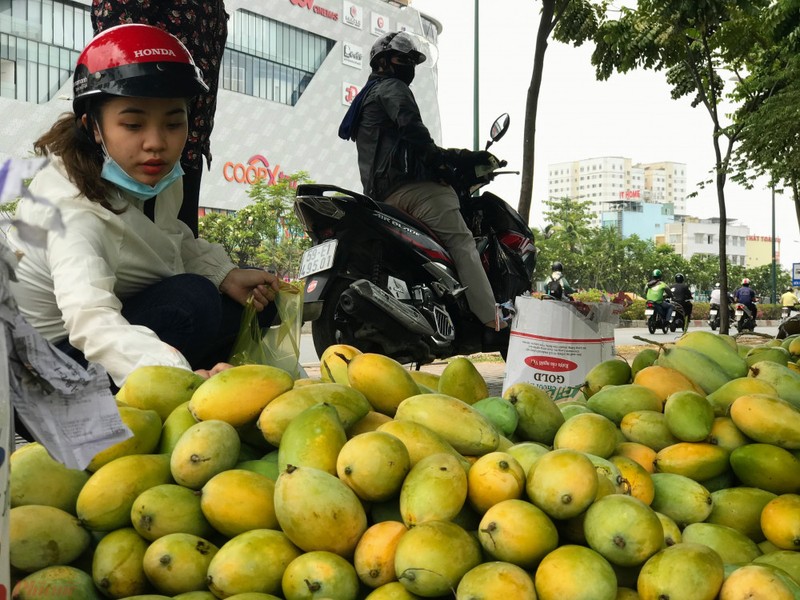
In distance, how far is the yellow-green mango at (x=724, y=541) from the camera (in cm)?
130

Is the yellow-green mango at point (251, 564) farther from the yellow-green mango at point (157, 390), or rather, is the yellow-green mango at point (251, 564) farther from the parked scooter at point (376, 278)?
the parked scooter at point (376, 278)

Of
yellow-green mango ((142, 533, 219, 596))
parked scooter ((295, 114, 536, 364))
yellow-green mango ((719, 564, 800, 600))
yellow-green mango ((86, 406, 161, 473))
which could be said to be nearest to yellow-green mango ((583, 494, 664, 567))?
yellow-green mango ((719, 564, 800, 600))

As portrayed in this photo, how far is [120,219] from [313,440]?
153 cm

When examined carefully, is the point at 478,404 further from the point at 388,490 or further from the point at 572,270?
the point at 572,270

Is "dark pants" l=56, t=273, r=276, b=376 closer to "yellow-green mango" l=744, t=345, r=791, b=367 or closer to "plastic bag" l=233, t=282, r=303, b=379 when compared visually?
"plastic bag" l=233, t=282, r=303, b=379

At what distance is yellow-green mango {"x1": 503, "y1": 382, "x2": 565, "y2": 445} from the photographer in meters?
1.71

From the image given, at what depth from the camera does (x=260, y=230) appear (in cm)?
3083

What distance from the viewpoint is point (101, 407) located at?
3.59ft

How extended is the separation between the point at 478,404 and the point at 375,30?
5951 centimetres

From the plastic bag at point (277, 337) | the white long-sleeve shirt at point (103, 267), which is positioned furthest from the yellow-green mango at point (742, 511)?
the plastic bag at point (277, 337)

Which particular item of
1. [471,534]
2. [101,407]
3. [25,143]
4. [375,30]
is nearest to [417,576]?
[471,534]

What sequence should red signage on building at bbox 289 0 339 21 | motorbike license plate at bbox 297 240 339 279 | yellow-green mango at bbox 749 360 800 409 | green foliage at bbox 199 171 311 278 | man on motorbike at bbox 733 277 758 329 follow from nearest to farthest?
yellow-green mango at bbox 749 360 800 409 < motorbike license plate at bbox 297 240 339 279 < man on motorbike at bbox 733 277 758 329 < green foliage at bbox 199 171 311 278 < red signage on building at bbox 289 0 339 21

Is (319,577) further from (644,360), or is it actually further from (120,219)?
(120,219)

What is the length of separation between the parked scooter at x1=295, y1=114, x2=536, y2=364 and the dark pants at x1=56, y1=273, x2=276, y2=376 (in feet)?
5.21
